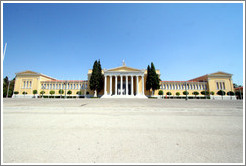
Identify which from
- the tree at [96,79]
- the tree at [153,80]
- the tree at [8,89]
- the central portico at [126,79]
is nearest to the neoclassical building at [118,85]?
the central portico at [126,79]

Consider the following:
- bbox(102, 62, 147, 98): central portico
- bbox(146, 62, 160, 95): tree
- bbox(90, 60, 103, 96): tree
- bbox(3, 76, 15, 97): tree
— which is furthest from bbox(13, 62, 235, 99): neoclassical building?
bbox(90, 60, 103, 96): tree

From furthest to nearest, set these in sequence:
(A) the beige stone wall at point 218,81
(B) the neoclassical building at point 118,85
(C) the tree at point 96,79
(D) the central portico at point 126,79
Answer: (A) the beige stone wall at point 218,81
(B) the neoclassical building at point 118,85
(D) the central portico at point 126,79
(C) the tree at point 96,79

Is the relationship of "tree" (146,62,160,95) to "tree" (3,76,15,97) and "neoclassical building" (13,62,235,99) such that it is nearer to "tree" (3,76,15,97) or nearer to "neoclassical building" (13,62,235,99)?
"neoclassical building" (13,62,235,99)

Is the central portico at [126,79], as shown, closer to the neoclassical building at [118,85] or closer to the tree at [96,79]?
the neoclassical building at [118,85]

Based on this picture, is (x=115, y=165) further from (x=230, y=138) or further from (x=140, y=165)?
(x=230, y=138)

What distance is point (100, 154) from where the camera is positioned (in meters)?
2.19

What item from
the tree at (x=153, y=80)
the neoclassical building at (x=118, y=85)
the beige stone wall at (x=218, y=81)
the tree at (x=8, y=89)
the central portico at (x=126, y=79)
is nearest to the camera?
the tree at (x=153, y=80)

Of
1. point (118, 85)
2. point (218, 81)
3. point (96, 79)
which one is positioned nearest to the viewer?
point (96, 79)

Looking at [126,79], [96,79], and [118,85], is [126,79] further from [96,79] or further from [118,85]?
[96,79]

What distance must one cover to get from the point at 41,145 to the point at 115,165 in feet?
6.28

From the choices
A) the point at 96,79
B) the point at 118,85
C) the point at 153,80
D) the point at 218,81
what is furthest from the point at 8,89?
the point at 218,81

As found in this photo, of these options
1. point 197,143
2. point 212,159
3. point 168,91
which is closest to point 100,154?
point 212,159

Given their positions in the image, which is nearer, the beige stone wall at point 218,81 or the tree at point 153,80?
the tree at point 153,80

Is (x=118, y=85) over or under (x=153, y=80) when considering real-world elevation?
under
